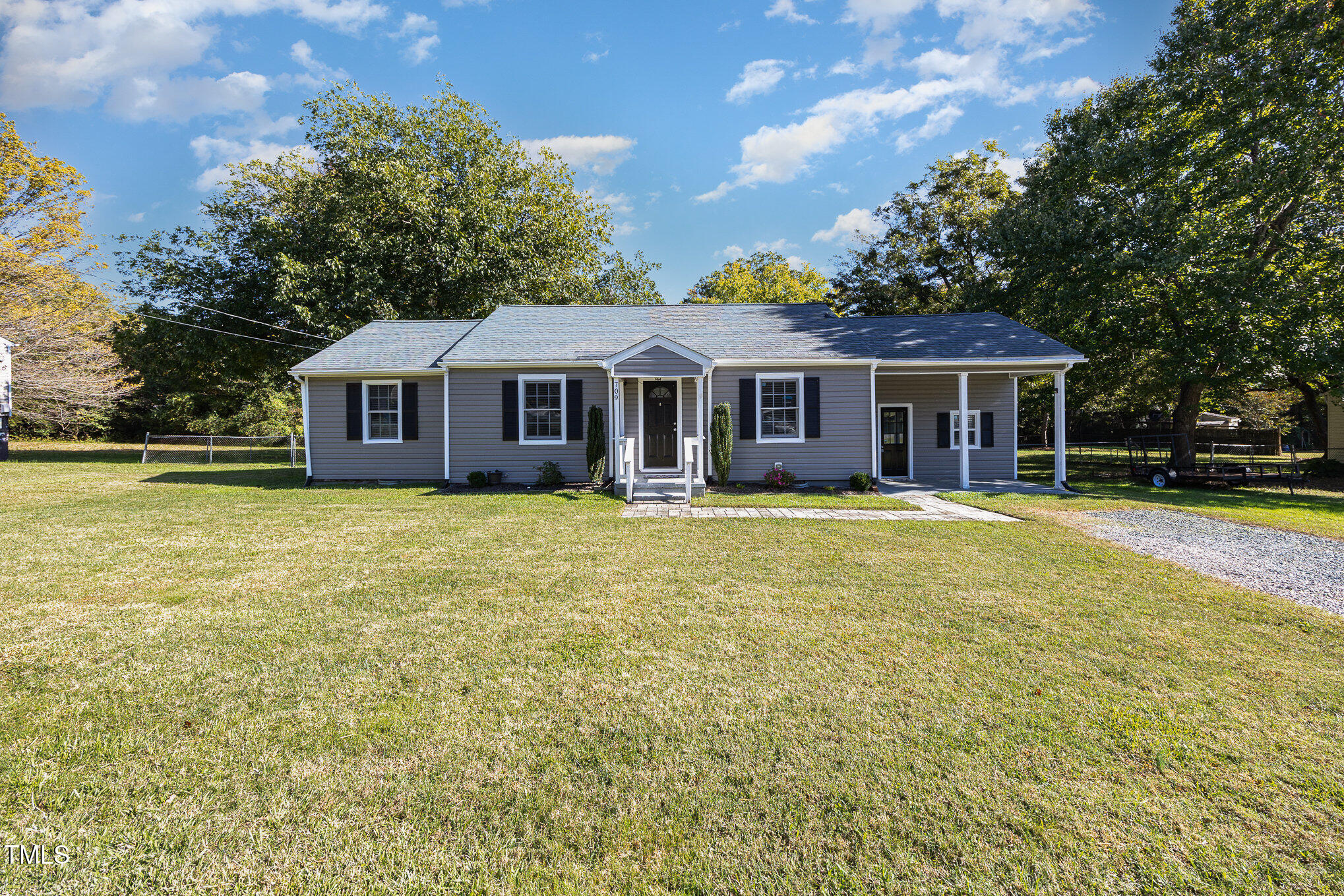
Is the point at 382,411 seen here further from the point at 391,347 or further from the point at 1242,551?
the point at 1242,551

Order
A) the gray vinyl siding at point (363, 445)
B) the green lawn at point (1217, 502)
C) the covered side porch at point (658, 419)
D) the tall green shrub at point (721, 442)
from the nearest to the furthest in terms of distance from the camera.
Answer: the green lawn at point (1217, 502) < the covered side porch at point (658, 419) < the tall green shrub at point (721, 442) < the gray vinyl siding at point (363, 445)

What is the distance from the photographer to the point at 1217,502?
11703 mm

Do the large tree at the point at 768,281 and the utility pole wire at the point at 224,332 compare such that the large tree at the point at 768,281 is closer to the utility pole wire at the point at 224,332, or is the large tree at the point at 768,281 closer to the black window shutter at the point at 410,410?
the utility pole wire at the point at 224,332

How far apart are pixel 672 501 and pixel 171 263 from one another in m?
22.6

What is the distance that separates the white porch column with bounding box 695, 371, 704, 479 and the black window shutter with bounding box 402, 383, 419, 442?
682 centimetres

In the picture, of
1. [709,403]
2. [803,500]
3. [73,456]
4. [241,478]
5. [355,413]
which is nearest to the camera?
[803,500]

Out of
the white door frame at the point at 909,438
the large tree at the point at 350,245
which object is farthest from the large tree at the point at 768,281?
the white door frame at the point at 909,438

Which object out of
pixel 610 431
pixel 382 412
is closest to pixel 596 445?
pixel 610 431

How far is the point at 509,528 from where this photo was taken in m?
8.38

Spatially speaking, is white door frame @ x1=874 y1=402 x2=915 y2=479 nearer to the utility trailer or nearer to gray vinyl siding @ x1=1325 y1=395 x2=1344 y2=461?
the utility trailer

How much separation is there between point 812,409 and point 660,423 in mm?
3528

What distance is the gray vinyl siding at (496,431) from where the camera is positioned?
13.2 m

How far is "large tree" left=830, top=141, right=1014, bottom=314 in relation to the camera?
84.3 feet

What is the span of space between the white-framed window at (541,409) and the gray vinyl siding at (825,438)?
3.67m
